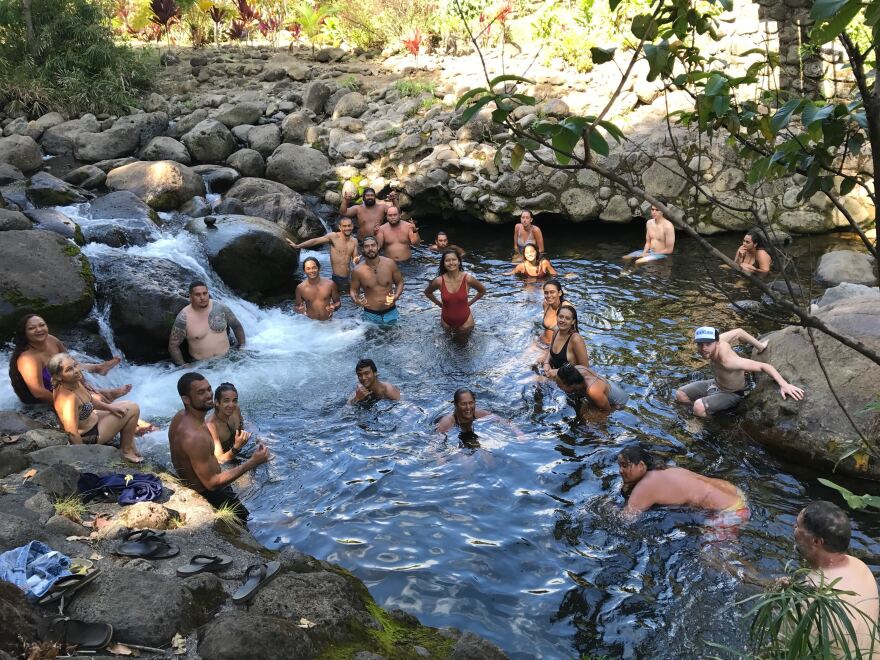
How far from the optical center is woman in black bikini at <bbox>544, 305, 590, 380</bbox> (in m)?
8.51

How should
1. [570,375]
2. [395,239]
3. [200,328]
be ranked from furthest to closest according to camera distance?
[395,239]
[200,328]
[570,375]

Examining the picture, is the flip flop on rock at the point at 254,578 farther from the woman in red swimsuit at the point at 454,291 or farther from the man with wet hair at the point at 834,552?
the woman in red swimsuit at the point at 454,291

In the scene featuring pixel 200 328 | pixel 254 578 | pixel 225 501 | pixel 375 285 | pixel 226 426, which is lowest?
pixel 225 501

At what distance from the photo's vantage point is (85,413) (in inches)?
278

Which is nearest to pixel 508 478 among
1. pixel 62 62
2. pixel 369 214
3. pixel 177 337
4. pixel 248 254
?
pixel 177 337

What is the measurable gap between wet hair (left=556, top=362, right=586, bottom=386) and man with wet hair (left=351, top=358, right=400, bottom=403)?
1.92 meters

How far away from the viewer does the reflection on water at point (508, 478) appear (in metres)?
5.26

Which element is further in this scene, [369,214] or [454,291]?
[369,214]

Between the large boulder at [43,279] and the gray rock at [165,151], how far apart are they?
285 inches

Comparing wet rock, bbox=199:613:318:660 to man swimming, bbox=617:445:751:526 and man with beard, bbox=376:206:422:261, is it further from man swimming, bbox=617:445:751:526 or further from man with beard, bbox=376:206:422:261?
man with beard, bbox=376:206:422:261

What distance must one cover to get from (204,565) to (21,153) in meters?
13.6

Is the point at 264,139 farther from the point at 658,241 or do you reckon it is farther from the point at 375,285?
the point at 658,241

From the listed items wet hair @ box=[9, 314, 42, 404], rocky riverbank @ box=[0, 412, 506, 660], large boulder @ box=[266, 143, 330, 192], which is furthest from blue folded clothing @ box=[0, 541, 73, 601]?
large boulder @ box=[266, 143, 330, 192]

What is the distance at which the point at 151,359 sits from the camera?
1002 centimetres
